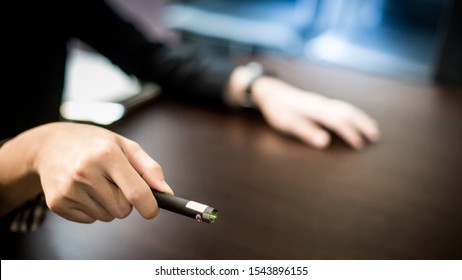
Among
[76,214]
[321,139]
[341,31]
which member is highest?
[341,31]

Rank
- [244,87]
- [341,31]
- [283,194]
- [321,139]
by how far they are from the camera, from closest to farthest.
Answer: [283,194] < [321,139] < [244,87] < [341,31]

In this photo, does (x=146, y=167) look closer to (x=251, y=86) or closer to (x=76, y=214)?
(x=76, y=214)

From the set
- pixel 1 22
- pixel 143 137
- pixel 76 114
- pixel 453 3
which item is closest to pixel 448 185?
pixel 143 137

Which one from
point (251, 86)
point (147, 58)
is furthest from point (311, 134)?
point (147, 58)

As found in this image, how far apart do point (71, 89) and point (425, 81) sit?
163 cm

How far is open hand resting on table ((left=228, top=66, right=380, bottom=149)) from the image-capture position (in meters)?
0.77

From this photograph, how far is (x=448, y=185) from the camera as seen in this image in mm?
683

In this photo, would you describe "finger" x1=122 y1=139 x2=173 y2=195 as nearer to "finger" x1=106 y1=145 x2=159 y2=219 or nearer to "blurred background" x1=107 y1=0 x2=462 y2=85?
"finger" x1=106 y1=145 x2=159 y2=219

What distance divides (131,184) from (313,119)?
1.43 ft

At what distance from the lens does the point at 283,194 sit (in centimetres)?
63

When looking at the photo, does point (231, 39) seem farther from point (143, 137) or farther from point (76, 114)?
point (143, 137)

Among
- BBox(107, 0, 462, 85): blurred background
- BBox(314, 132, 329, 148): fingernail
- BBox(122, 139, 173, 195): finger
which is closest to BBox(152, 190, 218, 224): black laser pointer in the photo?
BBox(122, 139, 173, 195): finger

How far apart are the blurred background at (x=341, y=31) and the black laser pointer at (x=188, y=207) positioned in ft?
2.59

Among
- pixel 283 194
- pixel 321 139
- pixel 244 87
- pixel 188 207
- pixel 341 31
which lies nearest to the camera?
pixel 188 207
